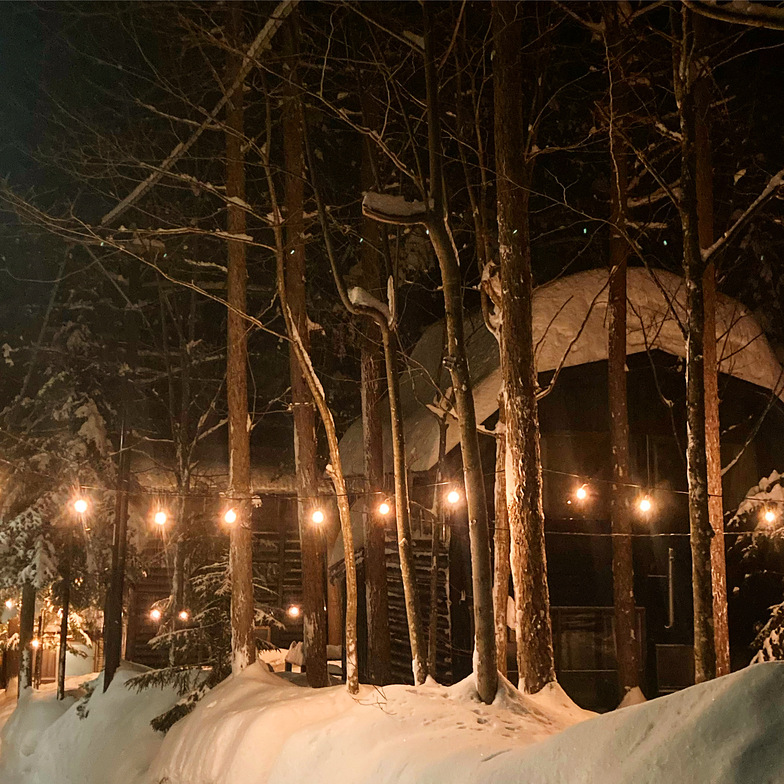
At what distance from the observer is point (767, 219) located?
1859cm

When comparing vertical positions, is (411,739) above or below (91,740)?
above

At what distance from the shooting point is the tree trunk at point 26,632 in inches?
832

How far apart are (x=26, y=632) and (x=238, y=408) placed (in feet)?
34.9

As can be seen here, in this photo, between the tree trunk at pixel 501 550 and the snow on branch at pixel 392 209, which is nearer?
the snow on branch at pixel 392 209

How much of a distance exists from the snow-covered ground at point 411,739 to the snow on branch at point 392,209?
5.06 m

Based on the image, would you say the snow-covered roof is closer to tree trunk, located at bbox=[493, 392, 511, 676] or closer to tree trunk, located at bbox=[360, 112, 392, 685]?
tree trunk, located at bbox=[360, 112, 392, 685]

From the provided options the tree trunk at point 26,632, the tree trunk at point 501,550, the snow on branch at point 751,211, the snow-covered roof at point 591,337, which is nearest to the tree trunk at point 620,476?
the snow-covered roof at point 591,337

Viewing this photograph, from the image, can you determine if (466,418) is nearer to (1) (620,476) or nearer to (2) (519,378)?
(2) (519,378)

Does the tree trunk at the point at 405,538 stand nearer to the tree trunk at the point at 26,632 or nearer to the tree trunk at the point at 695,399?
the tree trunk at the point at 695,399

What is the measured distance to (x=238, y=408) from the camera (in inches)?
582

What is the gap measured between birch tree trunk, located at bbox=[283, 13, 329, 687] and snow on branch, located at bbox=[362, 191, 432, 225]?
4880mm

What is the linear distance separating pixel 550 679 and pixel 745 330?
1115 cm

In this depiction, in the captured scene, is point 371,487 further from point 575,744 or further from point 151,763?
point 575,744

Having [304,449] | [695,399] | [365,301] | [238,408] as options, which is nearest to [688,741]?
[695,399]
